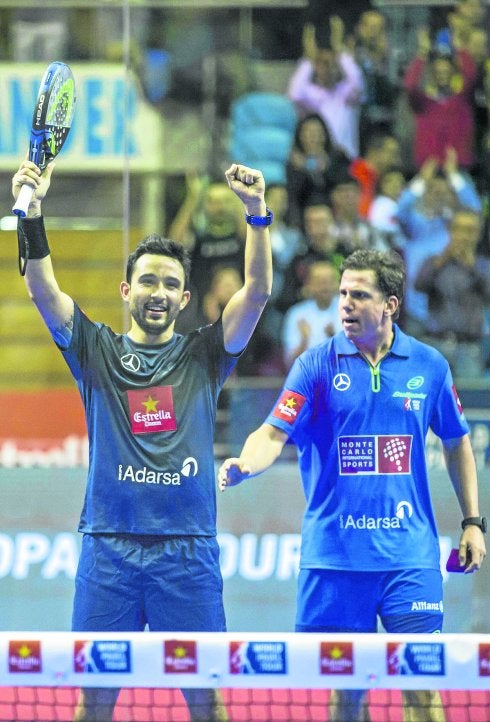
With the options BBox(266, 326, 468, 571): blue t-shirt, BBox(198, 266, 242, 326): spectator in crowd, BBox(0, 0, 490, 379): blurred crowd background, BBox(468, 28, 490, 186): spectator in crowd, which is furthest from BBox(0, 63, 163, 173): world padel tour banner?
BBox(266, 326, 468, 571): blue t-shirt

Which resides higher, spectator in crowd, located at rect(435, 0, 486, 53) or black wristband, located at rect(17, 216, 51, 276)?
spectator in crowd, located at rect(435, 0, 486, 53)

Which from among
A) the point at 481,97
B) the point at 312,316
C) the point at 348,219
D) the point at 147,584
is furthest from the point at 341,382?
the point at 481,97

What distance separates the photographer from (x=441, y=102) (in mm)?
9555

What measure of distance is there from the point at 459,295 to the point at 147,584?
16.1 ft

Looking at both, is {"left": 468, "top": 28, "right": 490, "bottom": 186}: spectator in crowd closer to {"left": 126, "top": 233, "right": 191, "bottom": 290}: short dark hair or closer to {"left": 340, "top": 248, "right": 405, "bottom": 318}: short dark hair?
{"left": 340, "top": 248, "right": 405, "bottom": 318}: short dark hair

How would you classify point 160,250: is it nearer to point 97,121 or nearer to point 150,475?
point 150,475

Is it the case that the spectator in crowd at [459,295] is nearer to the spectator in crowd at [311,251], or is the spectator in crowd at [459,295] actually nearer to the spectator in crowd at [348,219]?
the spectator in crowd at [348,219]

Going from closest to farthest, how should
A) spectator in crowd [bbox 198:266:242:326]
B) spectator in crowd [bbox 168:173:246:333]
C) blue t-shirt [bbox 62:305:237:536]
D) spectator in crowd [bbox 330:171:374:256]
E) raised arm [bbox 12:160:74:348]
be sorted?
raised arm [bbox 12:160:74:348] → blue t-shirt [bbox 62:305:237:536] → spectator in crowd [bbox 198:266:242:326] → spectator in crowd [bbox 168:173:246:333] → spectator in crowd [bbox 330:171:374:256]

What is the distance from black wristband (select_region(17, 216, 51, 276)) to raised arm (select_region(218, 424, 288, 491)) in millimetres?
1017

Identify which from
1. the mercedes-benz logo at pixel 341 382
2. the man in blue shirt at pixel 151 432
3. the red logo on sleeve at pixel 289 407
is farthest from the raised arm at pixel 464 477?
the man in blue shirt at pixel 151 432

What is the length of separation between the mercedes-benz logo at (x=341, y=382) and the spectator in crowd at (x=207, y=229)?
3.83m

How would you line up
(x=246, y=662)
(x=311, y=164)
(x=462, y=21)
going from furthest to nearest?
1. (x=311, y=164)
2. (x=462, y=21)
3. (x=246, y=662)

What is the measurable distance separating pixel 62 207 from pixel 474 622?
3974 mm

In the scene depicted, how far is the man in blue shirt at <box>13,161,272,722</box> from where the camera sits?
479 cm
